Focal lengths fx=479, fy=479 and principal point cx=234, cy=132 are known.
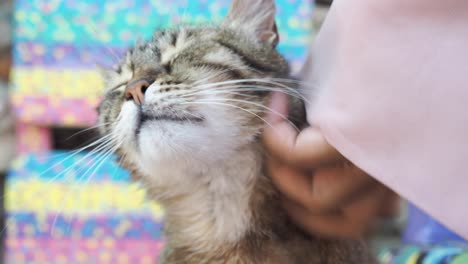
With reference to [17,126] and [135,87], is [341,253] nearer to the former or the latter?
[135,87]

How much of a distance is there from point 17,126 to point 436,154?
1708 millimetres

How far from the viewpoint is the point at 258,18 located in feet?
2.79

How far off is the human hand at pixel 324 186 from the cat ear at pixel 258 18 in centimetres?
26

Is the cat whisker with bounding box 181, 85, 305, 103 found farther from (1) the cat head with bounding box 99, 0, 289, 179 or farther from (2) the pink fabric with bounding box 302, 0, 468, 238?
(2) the pink fabric with bounding box 302, 0, 468, 238

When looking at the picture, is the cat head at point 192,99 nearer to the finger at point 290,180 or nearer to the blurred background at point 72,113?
the finger at point 290,180

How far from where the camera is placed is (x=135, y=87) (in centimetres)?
68

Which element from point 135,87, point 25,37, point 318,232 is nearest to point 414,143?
point 318,232

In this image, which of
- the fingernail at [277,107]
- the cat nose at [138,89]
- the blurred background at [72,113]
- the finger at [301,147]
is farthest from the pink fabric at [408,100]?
the blurred background at [72,113]

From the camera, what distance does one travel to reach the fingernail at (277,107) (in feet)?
2.19

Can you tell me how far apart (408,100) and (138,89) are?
376 mm

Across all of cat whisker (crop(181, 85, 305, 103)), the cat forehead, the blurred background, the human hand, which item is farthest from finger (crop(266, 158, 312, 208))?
the blurred background

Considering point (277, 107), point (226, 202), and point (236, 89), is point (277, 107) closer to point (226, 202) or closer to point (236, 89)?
point (236, 89)

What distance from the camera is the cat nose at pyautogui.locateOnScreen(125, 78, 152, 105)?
2.20ft

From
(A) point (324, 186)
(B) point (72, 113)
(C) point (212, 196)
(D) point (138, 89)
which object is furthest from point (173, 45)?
(B) point (72, 113)
